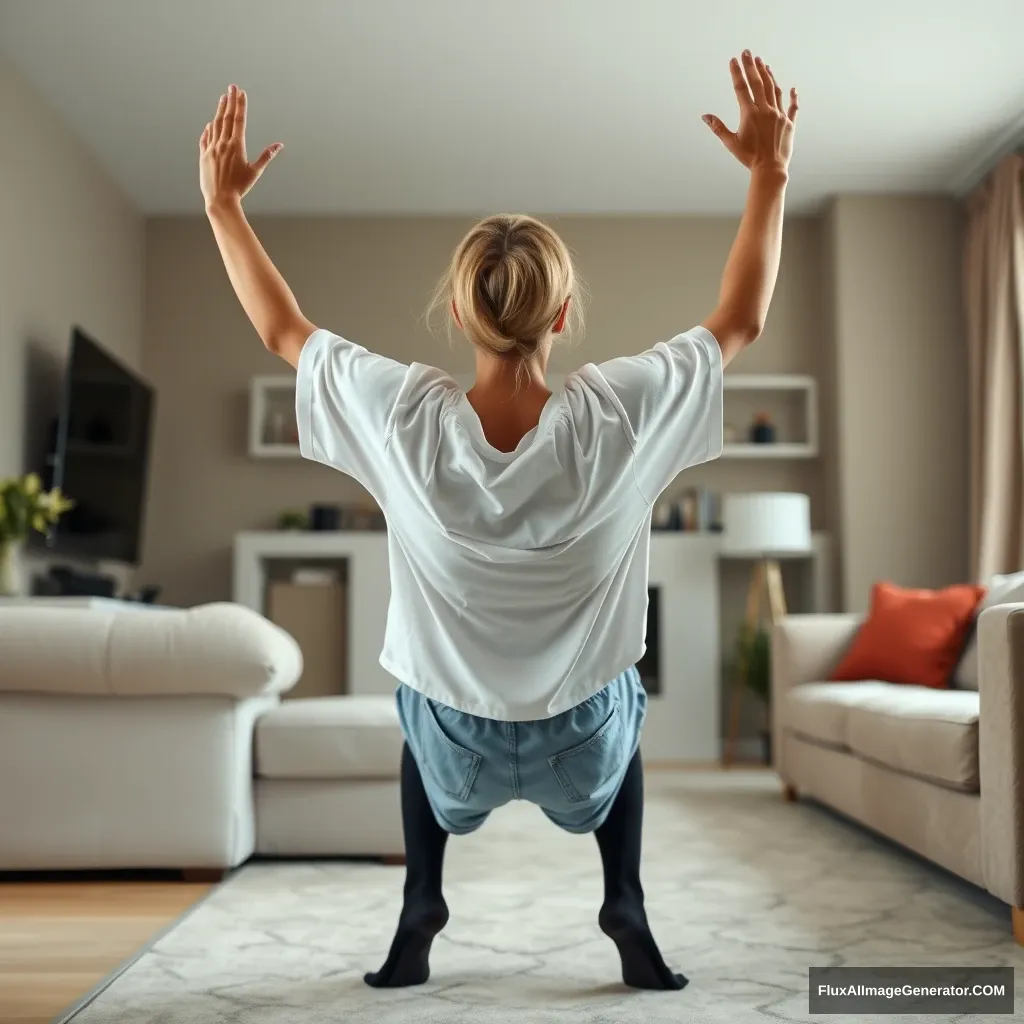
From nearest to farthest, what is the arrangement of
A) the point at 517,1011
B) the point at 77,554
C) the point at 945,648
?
the point at 517,1011, the point at 945,648, the point at 77,554

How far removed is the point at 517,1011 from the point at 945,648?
2590 millimetres

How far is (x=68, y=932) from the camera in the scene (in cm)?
234

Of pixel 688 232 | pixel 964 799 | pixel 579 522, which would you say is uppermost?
pixel 688 232

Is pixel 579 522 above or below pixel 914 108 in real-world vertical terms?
below

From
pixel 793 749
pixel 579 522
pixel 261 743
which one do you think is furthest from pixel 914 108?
pixel 579 522

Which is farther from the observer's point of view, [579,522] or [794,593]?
[794,593]

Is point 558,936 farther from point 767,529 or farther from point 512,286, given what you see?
point 767,529

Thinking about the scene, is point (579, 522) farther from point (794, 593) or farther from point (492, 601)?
point (794, 593)

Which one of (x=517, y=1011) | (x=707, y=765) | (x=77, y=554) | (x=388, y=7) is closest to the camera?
(x=517, y=1011)

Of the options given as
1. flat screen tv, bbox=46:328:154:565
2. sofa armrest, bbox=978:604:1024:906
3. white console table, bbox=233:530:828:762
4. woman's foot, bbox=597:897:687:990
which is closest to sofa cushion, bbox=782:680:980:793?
sofa armrest, bbox=978:604:1024:906

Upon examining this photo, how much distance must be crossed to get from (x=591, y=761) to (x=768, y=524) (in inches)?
161

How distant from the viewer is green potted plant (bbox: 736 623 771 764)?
5.80 m

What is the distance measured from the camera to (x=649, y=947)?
6.11 feet

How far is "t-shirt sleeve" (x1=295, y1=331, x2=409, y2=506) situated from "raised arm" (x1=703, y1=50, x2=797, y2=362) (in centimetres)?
43
